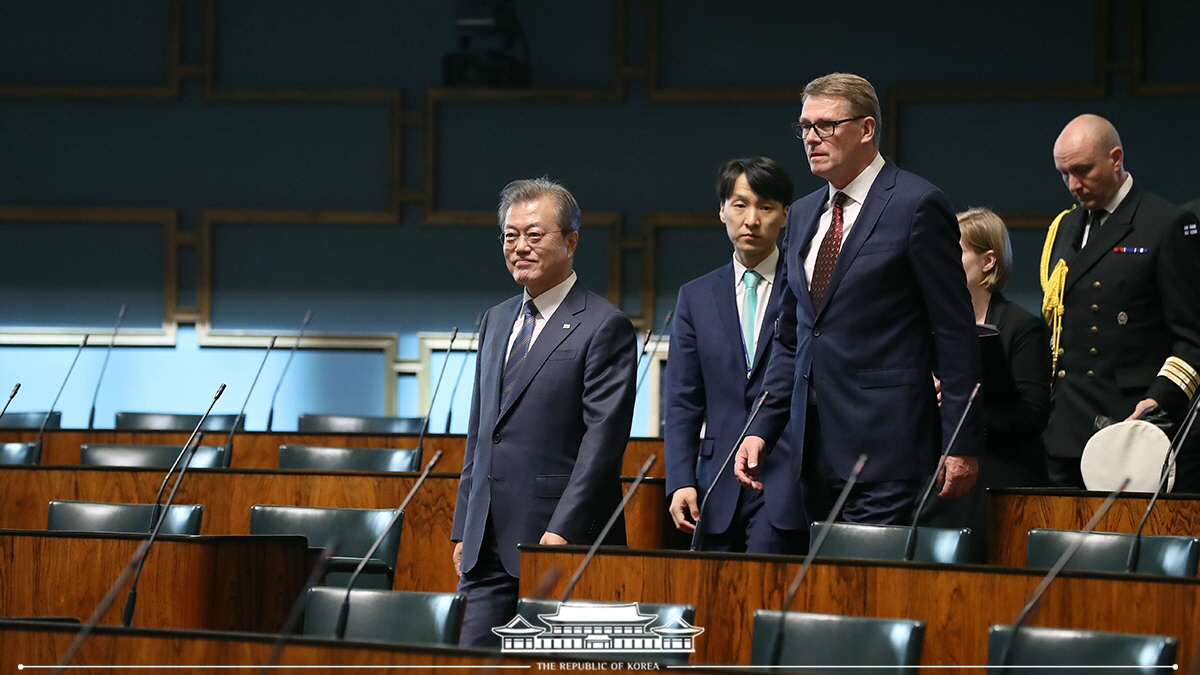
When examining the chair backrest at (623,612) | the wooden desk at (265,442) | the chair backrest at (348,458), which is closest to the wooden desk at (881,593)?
the chair backrest at (623,612)

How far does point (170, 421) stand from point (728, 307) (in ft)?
9.45

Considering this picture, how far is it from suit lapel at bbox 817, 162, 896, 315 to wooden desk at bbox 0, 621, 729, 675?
39.1 inches

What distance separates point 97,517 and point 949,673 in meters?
2.02

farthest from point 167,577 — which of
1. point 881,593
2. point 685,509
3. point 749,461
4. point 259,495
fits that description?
point 881,593

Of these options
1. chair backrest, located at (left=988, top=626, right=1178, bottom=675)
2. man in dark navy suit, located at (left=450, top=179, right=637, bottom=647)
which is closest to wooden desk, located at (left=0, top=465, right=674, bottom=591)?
man in dark navy suit, located at (left=450, top=179, right=637, bottom=647)

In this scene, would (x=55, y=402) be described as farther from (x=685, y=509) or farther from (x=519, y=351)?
(x=685, y=509)

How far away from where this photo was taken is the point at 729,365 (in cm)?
292

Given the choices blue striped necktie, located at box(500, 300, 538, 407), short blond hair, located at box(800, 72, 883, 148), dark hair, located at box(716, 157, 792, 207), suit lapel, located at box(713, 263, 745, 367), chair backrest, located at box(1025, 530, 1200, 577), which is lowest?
chair backrest, located at box(1025, 530, 1200, 577)

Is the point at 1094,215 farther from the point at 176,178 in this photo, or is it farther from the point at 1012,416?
the point at 176,178

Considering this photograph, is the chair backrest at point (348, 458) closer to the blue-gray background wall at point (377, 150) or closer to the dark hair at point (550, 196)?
the dark hair at point (550, 196)

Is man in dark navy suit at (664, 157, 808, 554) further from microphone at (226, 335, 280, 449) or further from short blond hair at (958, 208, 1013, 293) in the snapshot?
microphone at (226, 335, 280, 449)

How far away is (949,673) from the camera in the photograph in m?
2.14

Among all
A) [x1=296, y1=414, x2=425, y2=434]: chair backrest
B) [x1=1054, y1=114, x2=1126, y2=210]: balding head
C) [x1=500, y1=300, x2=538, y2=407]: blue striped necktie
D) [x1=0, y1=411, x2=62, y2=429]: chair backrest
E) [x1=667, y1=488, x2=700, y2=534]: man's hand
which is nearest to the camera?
[x1=500, y1=300, x2=538, y2=407]: blue striped necktie

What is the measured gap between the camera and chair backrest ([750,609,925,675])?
1.92m
